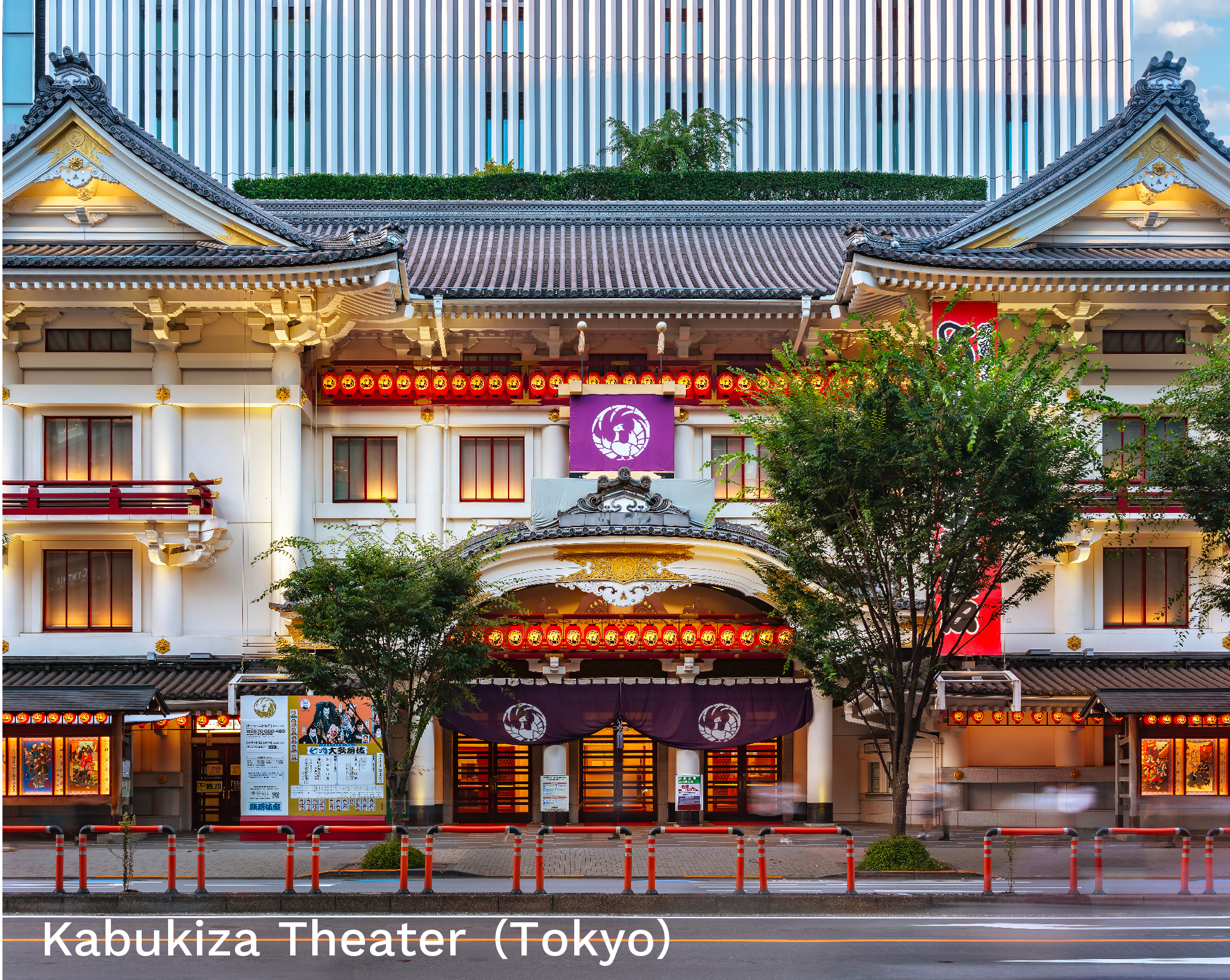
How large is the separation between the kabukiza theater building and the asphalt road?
8185 mm

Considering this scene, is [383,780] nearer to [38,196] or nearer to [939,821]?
[939,821]

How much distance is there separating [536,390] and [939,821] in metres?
12.4

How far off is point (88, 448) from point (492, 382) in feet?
28.1

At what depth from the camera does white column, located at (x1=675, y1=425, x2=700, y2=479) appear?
86.0 ft

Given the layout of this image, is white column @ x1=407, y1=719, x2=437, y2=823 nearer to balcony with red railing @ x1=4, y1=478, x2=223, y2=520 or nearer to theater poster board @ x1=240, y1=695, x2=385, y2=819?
theater poster board @ x1=240, y1=695, x2=385, y2=819

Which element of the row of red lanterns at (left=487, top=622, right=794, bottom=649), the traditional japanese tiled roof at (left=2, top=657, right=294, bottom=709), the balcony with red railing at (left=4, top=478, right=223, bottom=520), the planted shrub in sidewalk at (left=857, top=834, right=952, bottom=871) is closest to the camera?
the planted shrub in sidewalk at (left=857, top=834, right=952, bottom=871)

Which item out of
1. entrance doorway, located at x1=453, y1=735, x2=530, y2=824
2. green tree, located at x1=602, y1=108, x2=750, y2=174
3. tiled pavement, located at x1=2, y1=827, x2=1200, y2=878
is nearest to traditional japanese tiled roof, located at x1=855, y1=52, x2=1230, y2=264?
tiled pavement, located at x1=2, y1=827, x2=1200, y2=878

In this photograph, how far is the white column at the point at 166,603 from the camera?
24.3m

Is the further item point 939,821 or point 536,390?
point 536,390

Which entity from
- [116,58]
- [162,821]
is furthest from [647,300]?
[116,58]

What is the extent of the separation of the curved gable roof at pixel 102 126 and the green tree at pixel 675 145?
71.1ft

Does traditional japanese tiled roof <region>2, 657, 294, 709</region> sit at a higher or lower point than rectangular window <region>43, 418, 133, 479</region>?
lower

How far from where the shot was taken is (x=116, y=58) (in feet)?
183

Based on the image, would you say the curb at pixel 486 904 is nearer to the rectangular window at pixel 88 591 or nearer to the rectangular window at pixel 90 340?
the rectangular window at pixel 88 591
